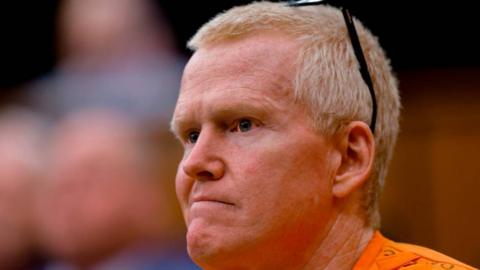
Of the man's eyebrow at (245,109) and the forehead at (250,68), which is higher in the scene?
the forehead at (250,68)

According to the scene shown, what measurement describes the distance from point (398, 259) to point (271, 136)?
0.44 metres

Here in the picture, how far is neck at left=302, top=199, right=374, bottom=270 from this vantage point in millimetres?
2223

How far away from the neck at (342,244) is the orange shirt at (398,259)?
0.02 meters

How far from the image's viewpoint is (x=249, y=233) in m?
2.11

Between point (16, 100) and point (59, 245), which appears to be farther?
point (16, 100)

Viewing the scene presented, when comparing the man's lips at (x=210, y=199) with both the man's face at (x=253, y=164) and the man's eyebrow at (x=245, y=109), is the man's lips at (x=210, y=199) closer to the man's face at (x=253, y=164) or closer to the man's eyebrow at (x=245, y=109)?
the man's face at (x=253, y=164)

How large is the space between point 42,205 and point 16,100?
1126mm

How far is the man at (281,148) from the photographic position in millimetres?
2129

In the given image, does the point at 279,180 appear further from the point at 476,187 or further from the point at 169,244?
the point at 476,187

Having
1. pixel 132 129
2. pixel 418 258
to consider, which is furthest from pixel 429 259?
pixel 132 129

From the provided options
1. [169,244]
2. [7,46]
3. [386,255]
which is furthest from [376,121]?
[7,46]

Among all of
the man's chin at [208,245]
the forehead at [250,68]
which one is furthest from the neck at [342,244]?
the forehead at [250,68]

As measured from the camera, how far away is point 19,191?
371 cm

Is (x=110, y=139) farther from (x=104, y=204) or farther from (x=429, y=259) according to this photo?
(x=429, y=259)
